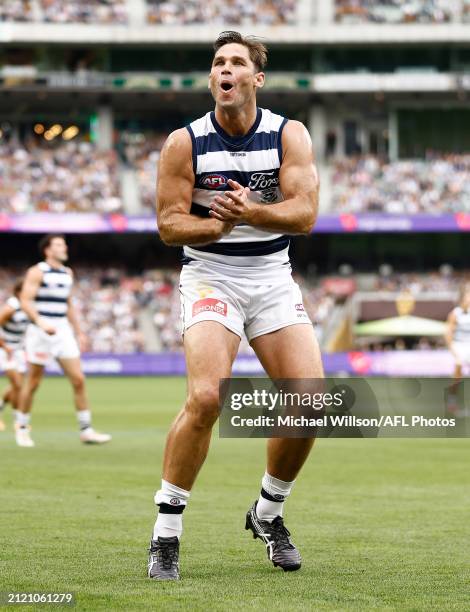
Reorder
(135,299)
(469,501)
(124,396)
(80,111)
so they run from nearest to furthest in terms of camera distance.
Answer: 1. (469,501)
2. (124,396)
3. (135,299)
4. (80,111)

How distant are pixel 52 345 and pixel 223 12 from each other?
130 ft

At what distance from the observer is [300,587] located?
20.1 feet

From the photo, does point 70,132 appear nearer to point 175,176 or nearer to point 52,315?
point 52,315

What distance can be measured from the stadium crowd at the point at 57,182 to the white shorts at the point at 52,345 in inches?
1324

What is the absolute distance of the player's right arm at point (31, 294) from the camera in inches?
575

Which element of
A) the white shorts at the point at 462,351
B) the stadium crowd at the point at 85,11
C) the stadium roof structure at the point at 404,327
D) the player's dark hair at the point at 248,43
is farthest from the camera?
the stadium crowd at the point at 85,11

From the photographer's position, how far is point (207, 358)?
6.43 meters

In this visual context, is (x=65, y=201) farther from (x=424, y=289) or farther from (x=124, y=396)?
(x=124, y=396)

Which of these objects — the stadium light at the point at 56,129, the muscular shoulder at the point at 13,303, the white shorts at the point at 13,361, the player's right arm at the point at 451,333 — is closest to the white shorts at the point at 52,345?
the muscular shoulder at the point at 13,303

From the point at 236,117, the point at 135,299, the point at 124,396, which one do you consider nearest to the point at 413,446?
the point at 236,117

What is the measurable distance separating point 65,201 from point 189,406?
4346 centimetres

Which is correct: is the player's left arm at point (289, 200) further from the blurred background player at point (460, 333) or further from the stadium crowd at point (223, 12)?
the stadium crowd at point (223, 12)

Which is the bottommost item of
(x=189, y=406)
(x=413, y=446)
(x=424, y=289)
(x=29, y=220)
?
(x=424, y=289)

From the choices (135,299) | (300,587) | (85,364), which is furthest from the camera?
(135,299)
